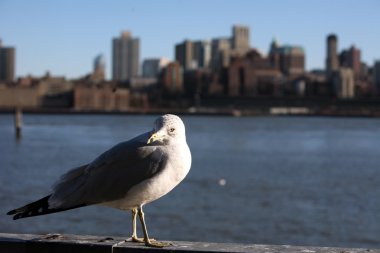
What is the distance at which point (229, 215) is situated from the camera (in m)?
13.0

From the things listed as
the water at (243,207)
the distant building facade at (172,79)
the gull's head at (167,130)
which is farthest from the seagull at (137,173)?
the distant building facade at (172,79)

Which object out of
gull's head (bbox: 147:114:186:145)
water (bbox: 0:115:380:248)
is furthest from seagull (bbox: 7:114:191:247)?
water (bbox: 0:115:380:248)

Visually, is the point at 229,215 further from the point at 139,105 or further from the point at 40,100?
the point at 40,100

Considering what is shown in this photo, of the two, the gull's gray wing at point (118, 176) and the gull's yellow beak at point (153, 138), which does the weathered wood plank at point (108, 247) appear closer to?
the gull's gray wing at point (118, 176)

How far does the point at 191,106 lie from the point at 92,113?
16663mm

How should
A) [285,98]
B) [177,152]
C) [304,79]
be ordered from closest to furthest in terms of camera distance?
[177,152]
[285,98]
[304,79]

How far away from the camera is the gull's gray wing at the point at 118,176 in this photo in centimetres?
268

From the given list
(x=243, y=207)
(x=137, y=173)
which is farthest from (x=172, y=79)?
(x=137, y=173)

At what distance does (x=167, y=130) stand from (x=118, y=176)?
229mm

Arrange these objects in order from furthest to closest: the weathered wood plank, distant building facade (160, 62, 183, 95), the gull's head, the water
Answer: distant building facade (160, 62, 183, 95) < the water < the gull's head < the weathered wood plank

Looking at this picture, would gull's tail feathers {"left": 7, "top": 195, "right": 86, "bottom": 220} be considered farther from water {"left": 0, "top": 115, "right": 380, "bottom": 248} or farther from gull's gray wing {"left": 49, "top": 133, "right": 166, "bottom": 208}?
water {"left": 0, "top": 115, "right": 380, "bottom": 248}

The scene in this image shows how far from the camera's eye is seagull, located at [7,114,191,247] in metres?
2.67

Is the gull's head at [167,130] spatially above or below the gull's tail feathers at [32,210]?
above

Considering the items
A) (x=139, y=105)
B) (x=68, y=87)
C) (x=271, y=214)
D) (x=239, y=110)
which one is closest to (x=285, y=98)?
(x=239, y=110)
